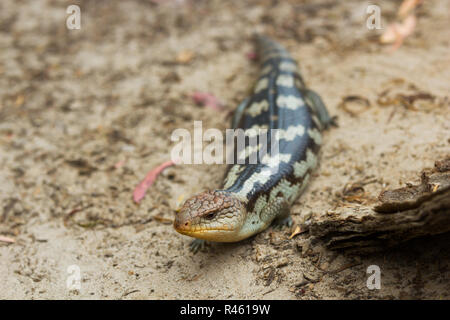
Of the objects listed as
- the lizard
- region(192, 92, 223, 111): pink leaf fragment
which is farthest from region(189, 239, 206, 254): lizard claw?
region(192, 92, 223, 111): pink leaf fragment

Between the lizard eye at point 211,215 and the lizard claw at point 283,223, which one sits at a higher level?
the lizard eye at point 211,215

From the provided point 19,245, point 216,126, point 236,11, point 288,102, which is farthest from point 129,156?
point 236,11

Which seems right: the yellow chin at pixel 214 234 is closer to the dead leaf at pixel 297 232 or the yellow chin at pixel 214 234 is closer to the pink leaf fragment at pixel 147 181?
the dead leaf at pixel 297 232

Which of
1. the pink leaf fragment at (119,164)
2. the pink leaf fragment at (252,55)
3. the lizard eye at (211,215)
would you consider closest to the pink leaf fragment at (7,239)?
the pink leaf fragment at (119,164)

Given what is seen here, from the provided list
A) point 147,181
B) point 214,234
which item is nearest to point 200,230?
point 214,234

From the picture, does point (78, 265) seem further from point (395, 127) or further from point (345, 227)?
point (395, 127)

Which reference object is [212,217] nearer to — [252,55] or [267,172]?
[267,172]
